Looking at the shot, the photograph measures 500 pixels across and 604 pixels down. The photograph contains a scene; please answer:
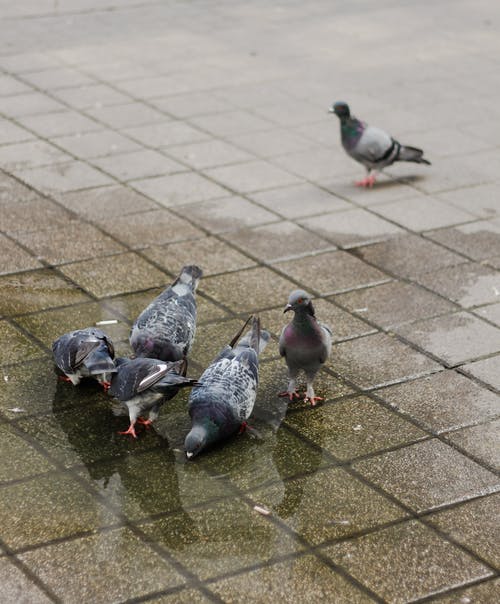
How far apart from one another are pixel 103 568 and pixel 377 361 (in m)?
2.74

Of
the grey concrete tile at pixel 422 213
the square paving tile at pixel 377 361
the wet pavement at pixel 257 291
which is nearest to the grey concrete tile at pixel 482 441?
the wet pavement at pixel 257 291

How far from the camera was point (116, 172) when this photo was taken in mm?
10641

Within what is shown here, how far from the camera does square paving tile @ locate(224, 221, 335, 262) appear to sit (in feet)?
30.0

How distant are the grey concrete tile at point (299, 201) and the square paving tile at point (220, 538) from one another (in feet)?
14.3

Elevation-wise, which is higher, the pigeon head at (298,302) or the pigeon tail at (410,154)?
the pigeon head at (298,302)

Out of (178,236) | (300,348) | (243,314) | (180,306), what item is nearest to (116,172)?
(178,236)

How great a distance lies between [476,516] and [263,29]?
35.7ft

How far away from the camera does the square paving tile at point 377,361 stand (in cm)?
733

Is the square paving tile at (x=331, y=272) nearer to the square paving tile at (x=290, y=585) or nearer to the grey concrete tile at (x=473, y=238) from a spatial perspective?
the grey concrete tile at (x=473, y=238)

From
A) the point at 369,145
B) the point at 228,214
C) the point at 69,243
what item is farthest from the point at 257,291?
the point at 369,145

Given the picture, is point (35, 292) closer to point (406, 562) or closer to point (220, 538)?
point (220, 538)

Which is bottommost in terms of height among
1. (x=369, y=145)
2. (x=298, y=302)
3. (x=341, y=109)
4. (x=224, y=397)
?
(x=224, y=397)

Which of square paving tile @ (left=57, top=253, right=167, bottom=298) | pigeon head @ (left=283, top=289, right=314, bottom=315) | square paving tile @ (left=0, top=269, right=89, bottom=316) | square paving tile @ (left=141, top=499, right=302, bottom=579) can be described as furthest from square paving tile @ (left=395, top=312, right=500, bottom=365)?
square paving tile @ (left=0, top=269, right=89, bottom=316)

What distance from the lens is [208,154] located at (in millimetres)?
11148
